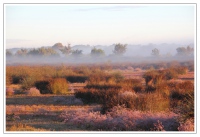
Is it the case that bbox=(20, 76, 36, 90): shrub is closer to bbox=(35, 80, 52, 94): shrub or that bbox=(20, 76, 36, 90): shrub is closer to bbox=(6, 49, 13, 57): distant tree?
bbox=(35, 80, 52, 94): shrub

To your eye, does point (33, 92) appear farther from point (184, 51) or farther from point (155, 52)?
point (184, 51)

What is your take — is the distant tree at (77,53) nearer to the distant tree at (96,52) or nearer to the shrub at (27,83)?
the distant tree at (96,52)

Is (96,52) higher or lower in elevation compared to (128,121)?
higher

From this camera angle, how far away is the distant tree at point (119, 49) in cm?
2071

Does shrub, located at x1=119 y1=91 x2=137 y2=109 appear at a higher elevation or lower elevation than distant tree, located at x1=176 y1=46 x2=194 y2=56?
lower

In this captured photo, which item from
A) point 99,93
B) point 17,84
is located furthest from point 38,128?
point 17,84

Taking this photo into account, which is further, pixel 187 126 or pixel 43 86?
pixel 43 86

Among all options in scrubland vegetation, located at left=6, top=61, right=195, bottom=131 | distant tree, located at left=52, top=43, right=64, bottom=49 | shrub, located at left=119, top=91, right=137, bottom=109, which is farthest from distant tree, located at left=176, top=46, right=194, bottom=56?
shrub, located at left=119, top=91, right=137, bottom=109

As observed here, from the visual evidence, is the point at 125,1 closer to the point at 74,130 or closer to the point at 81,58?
the point at 74,130

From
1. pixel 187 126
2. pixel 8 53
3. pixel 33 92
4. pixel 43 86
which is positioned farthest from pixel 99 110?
pixel 43 86

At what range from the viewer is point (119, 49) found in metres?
21.3

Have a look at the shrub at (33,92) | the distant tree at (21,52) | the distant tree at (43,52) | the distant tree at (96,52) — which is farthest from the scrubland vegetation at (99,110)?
the distant tree at (96,52)

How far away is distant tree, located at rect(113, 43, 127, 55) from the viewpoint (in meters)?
20.7

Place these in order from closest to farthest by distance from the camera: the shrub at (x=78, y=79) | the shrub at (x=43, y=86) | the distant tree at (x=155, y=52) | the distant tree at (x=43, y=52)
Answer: the shrub at (x=43, y=86)
the distant tree at (x=155, y=52)
the distant tree at (x=43, y=52)
the shrub at (x=78, y=79)
